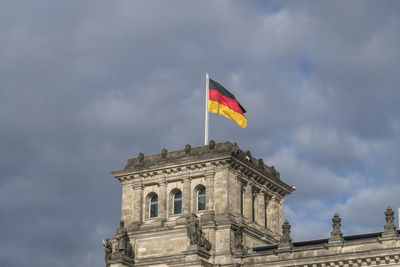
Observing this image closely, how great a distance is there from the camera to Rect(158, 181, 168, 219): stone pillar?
207 ft

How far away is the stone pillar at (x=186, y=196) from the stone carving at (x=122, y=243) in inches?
202

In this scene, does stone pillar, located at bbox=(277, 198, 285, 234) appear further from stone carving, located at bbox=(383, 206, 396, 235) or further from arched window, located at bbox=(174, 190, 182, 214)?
stone carving, located at bbox=(383, 206, 396, 235)

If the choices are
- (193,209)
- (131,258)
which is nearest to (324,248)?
(193,209)

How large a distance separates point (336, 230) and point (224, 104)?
15703mm

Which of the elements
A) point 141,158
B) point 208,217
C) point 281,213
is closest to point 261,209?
point 281,213

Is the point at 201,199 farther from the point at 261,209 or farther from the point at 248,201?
the point at 261,209

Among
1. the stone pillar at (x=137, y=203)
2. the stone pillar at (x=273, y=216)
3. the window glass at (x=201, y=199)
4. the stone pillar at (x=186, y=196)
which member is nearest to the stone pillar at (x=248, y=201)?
the window glass at (x=201, y=199)

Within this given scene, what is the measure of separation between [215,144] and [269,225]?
358 inches

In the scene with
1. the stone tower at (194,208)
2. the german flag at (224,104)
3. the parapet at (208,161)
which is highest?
the german flag at (224,104)

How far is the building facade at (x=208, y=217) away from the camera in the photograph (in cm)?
5744

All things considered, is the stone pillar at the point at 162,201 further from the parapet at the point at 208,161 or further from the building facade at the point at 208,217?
the parapet at the point at 208,161

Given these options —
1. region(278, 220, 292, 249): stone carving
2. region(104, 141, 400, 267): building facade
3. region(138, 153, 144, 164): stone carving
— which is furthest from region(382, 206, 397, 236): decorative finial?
region(138, 153, 144, 164): stone carving

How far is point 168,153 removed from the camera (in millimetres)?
64875

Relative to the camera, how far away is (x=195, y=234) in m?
58.3
